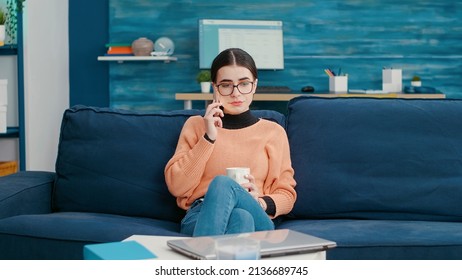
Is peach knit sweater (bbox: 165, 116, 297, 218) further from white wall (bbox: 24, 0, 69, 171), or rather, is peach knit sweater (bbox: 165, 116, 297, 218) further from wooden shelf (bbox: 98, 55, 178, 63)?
wooden shelf (bbox: 98, 55, 178, 63)

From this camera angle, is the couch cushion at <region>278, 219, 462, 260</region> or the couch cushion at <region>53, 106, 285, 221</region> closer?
the couch cushion at <region>278, 219, 462, 260</region>

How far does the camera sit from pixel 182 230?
248 centimetres

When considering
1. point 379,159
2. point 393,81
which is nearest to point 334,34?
point 393,81

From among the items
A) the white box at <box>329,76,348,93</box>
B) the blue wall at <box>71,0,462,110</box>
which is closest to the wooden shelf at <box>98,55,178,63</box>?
the blue wall at <box>71,0,462,110</box>

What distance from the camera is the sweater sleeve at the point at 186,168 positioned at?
256 cm

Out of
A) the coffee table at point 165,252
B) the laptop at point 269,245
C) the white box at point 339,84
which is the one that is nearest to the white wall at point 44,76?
the white box at point 339,84

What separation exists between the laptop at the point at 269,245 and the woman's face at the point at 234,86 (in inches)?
35.2

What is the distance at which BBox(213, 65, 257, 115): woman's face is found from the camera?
2613mm

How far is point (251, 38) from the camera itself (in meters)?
5.46

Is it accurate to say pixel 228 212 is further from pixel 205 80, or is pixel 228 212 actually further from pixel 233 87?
pixel 205 80

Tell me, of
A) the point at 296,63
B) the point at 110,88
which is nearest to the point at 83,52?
the point at 110,88

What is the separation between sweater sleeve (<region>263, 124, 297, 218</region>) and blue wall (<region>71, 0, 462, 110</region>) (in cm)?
290

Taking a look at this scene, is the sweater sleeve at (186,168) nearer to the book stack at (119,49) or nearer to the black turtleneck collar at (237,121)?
Result: the black turtleneck collar at (237,121)

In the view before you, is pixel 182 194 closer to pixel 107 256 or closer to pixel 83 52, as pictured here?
pixel 107 256
